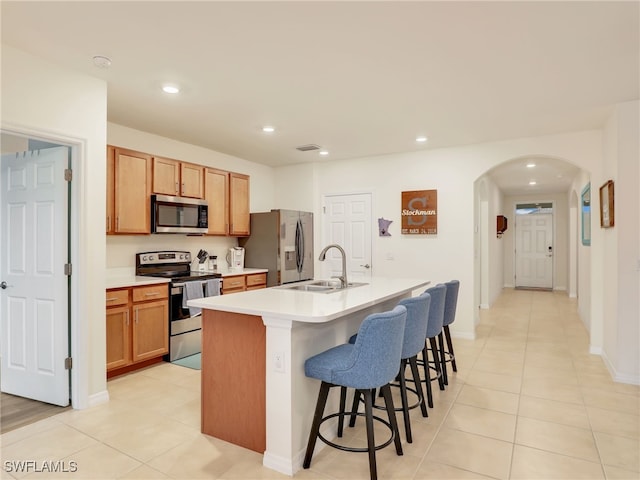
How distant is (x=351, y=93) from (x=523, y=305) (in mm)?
6313

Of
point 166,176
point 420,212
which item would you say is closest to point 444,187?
point 420,212

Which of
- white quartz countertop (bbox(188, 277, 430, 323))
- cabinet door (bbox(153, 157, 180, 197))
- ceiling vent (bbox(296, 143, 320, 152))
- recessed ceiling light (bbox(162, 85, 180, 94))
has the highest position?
ceiling vent (bbox(296, 143, 320, 152))

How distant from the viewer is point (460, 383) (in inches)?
136

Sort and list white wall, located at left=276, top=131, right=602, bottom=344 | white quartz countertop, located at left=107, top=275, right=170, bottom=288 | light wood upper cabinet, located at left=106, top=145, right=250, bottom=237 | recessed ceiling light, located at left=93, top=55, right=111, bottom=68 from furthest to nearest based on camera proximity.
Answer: white wall, located at left=276, top=131, right=602, bottom=344, light wood upper cabinet, located at left=106, top=145, right=250, bottom=237, white quartz countertop, located at left=107, top=275, right=170, bottom=288, recessed ceiling light, located at left=93, top=55, right=111, bottom=68

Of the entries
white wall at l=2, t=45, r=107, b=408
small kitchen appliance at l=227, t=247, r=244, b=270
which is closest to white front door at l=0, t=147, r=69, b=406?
white wall at l=2, t=45, r=107, b=408

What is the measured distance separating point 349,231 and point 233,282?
198 centimetres

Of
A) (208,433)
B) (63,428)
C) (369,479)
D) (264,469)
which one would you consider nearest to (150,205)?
(63,428)

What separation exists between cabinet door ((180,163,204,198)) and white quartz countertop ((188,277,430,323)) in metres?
2.24

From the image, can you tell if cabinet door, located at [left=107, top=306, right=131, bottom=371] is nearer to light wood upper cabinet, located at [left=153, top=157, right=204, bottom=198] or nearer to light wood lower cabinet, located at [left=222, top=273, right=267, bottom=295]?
light wood lower cabinet, located at [left=222, top=273, right=267, bottom=295]

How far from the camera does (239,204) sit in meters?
5.44

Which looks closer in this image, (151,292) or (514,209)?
(151,292)

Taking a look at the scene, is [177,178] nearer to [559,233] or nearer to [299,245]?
[299,245]

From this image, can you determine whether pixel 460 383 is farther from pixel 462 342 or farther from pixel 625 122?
pixel 625 122

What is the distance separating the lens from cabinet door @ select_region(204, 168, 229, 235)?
494 centimetres
